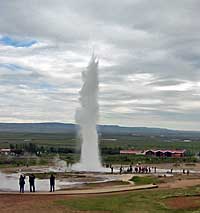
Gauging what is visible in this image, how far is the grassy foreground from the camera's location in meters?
23.0

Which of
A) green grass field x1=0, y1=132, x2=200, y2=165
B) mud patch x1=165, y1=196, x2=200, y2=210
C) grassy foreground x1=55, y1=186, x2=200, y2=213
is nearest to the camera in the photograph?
grassy foreground x1=55, y1=186, x2=200, y2=213

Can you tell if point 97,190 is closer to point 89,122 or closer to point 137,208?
point 137,208

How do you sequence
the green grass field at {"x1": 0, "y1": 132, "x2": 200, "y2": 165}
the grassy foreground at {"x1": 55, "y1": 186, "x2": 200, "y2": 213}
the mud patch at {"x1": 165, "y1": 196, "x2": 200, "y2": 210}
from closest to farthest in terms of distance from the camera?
the grassy foreground at {"x1": 55, "y1": 186, "x2": 200, "y2": 213} < the mud patch at {"x1": 165, "y1": 196, "x2": 200, "y2": 210} < the green grass field at {"x1": 0, "y1": 132, "x2": 200, "y2": 165}

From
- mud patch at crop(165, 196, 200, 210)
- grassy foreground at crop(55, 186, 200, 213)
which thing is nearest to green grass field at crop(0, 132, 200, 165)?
grassy foreground at crop(55, 186, 200, 213)

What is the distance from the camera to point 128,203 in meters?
24.9

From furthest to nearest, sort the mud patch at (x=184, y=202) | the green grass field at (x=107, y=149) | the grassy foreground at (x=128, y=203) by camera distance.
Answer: the green grass field at (x=107, y=149), the mud patch at (x=184, y=202), the grassy foreground at (x=128, y=203)

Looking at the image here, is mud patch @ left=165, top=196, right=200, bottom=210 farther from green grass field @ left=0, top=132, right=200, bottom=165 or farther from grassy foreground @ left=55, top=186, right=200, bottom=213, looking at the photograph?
green grass field @ left=0, top=132, right=200, bottom=165

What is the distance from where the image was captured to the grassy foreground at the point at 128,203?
23.0 metres

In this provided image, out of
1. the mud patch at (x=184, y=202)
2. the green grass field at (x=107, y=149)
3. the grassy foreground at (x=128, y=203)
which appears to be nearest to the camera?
the grassy foreground at (x=128, y=203)

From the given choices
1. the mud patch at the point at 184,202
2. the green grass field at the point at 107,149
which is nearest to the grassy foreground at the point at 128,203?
the mud patch at the point at 184,202

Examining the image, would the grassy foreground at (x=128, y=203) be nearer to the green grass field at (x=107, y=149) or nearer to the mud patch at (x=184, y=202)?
the mud patch at (x=184, y=202)

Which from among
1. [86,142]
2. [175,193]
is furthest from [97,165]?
[175,193]

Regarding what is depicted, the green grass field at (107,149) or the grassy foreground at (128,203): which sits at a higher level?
the green grass field at (107,149)

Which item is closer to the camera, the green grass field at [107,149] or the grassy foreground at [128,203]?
the grassy foreground at [128,203]
